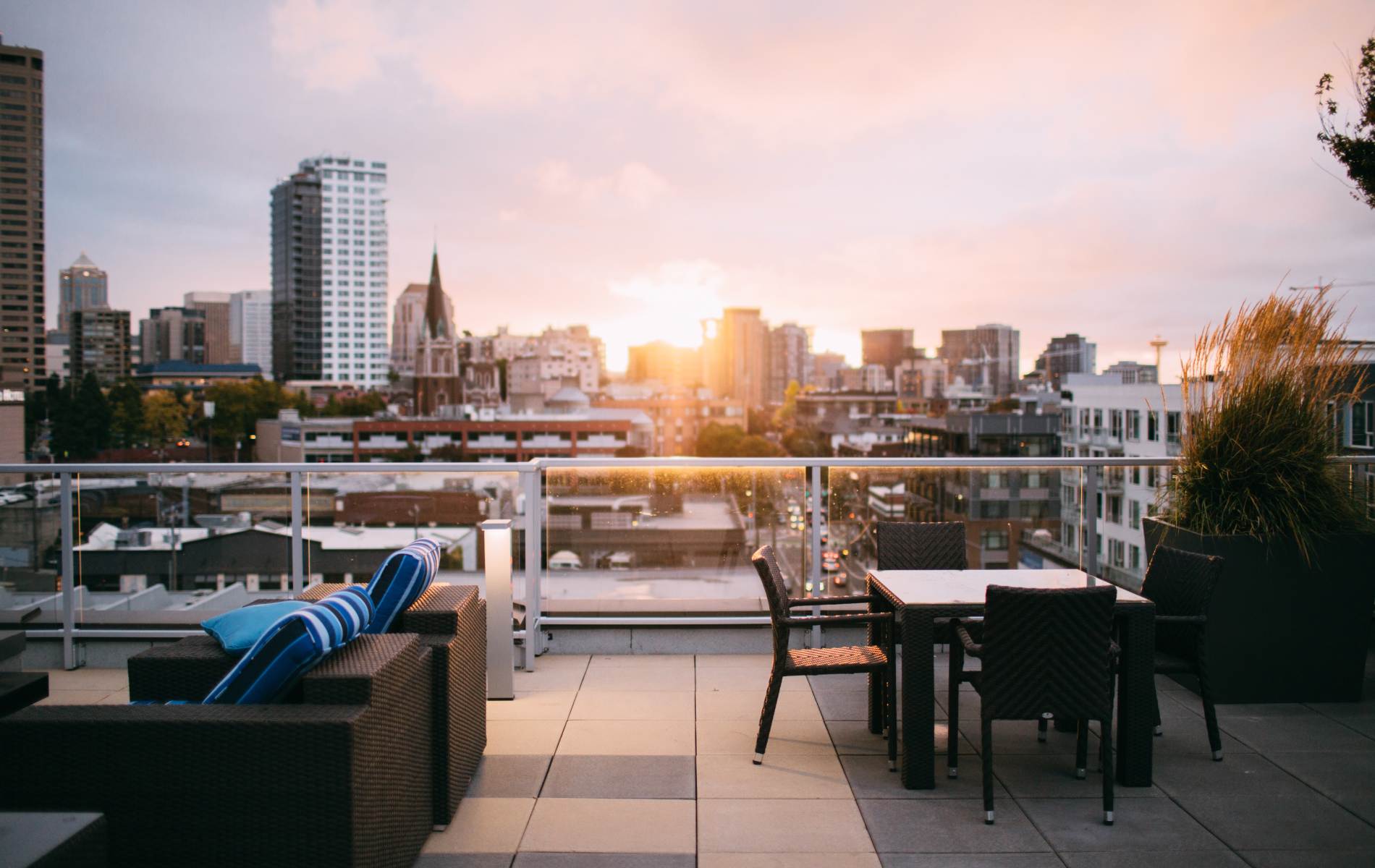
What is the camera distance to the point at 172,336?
91.0 meters

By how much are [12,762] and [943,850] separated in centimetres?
250

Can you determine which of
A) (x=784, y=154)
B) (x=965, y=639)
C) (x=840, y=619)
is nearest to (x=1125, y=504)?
(x=965, y=639)

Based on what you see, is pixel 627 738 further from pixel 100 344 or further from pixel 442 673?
pixel 100 344

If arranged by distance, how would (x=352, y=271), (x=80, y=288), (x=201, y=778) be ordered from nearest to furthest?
(x=201, y=778), (x=80, y=288), (x=352, y=271)

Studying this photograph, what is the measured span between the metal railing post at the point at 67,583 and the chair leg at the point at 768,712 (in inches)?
151

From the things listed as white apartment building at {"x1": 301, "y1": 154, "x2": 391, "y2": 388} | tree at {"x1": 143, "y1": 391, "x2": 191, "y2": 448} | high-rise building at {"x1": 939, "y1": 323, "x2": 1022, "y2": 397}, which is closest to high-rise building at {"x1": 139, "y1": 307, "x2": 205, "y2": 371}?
tree at {"x1": 143, "y1": 391, "x2": 191, "y2": 448}

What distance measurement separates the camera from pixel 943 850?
2670 mm

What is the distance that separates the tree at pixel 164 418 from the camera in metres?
67.0

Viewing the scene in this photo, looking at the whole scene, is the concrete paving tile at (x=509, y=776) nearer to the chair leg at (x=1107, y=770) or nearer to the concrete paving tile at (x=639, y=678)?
the concrete paving tile at (x=639, y=678)

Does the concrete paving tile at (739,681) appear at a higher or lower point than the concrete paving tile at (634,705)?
higher

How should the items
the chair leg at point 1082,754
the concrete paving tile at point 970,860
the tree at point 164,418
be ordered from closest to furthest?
the concrete paving tile at point 970,860, the chair leg at point 1082,754, the tree at point 164,418

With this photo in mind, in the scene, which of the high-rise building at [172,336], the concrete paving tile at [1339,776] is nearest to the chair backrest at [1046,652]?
the concrete paving tile at [1339,776]

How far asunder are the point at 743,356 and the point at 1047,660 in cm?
11313

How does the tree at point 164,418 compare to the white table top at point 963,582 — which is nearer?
the white table top at point 963,582
